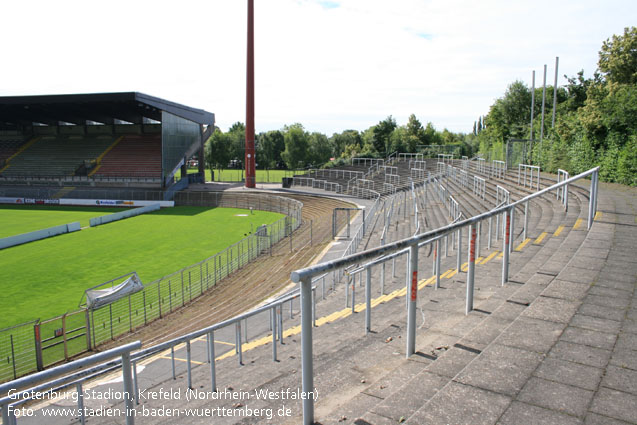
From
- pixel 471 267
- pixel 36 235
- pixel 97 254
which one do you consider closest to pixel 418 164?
pixel 97 254

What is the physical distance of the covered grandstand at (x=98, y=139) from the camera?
2002 inches

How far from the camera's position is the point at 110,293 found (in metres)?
14.7

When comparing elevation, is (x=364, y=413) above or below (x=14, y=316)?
above

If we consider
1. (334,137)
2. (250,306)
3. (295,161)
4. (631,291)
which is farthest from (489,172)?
(334,137)

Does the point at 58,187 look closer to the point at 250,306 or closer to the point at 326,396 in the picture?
the point at 250,306

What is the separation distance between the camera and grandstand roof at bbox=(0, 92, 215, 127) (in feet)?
154

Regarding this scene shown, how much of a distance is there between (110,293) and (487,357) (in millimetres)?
13711

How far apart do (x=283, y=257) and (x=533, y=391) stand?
1982cm

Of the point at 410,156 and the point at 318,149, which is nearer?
the point at 410,156

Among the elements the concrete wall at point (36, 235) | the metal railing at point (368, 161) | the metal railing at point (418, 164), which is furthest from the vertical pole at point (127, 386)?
the metal railing at point (368, 161)

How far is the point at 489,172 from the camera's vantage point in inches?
1117

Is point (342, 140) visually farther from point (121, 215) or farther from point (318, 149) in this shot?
point (121, 215)

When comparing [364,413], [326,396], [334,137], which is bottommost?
[326,396]

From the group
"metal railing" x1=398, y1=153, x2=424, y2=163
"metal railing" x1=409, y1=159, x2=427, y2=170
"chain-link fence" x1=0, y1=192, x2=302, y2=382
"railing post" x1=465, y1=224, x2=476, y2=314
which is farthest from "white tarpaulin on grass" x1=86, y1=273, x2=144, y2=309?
"metal railing" x1=398, y1=153, x2=424, y2=163
